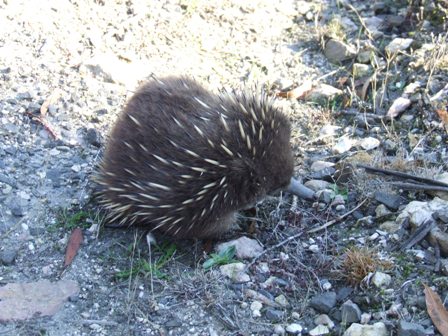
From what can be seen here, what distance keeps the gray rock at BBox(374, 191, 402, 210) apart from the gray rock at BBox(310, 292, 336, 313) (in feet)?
2.53

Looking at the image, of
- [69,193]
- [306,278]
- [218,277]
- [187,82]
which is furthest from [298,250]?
[69,193]

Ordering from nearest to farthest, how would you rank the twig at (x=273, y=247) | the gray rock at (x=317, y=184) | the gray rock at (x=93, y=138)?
the twig at (x=273, y=247), the gray rock at (x=317, y=184), the gray rock at (x=93, y=138)

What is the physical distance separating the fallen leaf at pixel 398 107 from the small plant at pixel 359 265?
5.04ft

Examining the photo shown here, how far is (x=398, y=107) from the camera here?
192 inches

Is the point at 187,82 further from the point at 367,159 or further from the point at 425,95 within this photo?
the point at 425,95

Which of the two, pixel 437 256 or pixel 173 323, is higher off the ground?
pixel 437 256

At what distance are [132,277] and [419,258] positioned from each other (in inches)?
59.6

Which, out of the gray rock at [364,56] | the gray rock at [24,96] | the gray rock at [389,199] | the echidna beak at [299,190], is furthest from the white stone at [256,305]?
the gray rock at [364,56]

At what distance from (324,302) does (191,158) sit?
100 cm

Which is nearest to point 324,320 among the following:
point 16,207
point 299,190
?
point 299,190

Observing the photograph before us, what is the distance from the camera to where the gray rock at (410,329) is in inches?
124

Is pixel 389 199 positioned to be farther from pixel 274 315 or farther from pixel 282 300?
pixel 274 315

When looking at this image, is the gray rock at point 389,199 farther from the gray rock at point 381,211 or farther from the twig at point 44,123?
the twig at point 44,123

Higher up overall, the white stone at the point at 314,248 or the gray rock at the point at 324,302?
the white stone at the point at 314,248
